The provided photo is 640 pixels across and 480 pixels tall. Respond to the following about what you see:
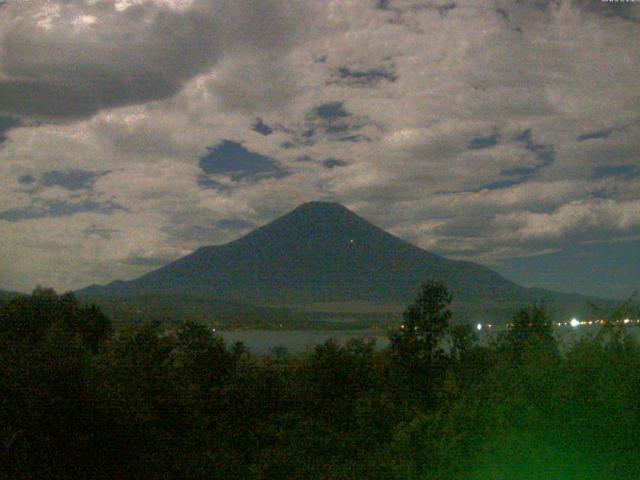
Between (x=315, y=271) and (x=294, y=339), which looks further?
(x=315, y=271)

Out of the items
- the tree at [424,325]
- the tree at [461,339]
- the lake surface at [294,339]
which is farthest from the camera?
the lake surface at [294,339]

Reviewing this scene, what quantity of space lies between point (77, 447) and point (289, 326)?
168ft

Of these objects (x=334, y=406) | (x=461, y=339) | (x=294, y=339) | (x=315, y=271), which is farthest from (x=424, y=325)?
(x=315, y=271)

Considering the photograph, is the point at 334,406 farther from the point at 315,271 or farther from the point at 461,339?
the point at 315,271

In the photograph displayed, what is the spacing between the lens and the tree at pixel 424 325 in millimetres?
16234

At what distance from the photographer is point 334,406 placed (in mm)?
15414

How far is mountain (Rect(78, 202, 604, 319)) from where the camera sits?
97062 millimetres

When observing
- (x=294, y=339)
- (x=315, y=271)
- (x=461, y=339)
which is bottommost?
(x=294, y=339)

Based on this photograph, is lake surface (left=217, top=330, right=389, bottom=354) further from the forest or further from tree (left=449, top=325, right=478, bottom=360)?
tree (left=449, top=325, right=478, bottom=360)

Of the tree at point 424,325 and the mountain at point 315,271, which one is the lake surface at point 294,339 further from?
the mountain at point 315,271

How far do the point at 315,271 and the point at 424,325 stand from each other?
112 meters

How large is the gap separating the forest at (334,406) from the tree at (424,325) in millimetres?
34

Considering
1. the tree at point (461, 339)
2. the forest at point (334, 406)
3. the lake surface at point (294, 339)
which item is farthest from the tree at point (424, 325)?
the lake surface at point (294, 339)

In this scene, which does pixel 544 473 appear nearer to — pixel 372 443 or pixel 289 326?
pixel 372 443
